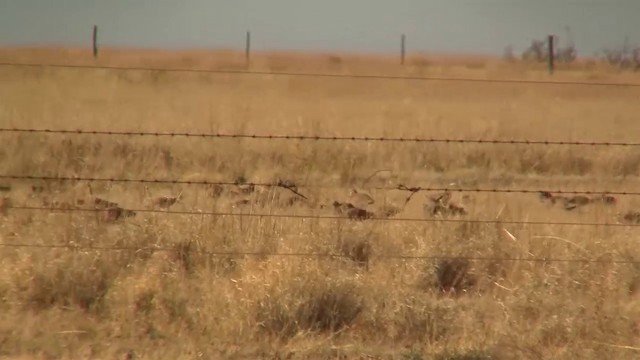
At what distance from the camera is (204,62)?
1115 centimetres

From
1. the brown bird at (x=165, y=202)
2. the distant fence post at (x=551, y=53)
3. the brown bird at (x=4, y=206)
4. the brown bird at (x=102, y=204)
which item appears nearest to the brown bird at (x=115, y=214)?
the brown bird at (x=102, y=204)

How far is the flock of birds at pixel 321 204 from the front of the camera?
290 inches

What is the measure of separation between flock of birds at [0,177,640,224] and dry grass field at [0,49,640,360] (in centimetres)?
4

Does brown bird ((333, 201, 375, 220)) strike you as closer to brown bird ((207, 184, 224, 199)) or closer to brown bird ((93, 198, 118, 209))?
brown bird ((207, 184, 224, 199))

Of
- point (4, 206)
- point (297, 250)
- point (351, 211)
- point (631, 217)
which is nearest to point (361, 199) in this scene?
point (351, 211)

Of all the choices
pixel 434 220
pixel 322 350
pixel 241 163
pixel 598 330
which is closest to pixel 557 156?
pixel 241 163

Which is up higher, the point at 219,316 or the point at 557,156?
the point at 557,156

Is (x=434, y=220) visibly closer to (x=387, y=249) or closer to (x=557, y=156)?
(x=387, y=249)

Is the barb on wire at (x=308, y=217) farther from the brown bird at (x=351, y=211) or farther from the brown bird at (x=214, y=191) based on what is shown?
the brown bird at (x=214, y=191)

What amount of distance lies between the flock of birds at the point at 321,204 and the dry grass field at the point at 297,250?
0.04m

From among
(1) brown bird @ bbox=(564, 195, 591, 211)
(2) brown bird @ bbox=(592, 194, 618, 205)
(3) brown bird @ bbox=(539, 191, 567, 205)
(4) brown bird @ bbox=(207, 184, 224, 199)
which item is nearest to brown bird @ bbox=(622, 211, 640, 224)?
(2) brown bird @ bbox=(592, 194, 618, 205)

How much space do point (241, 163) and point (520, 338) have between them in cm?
621

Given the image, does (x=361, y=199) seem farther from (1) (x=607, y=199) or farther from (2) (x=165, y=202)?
(1) (x=607, y=199)

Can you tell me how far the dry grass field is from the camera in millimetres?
5461
